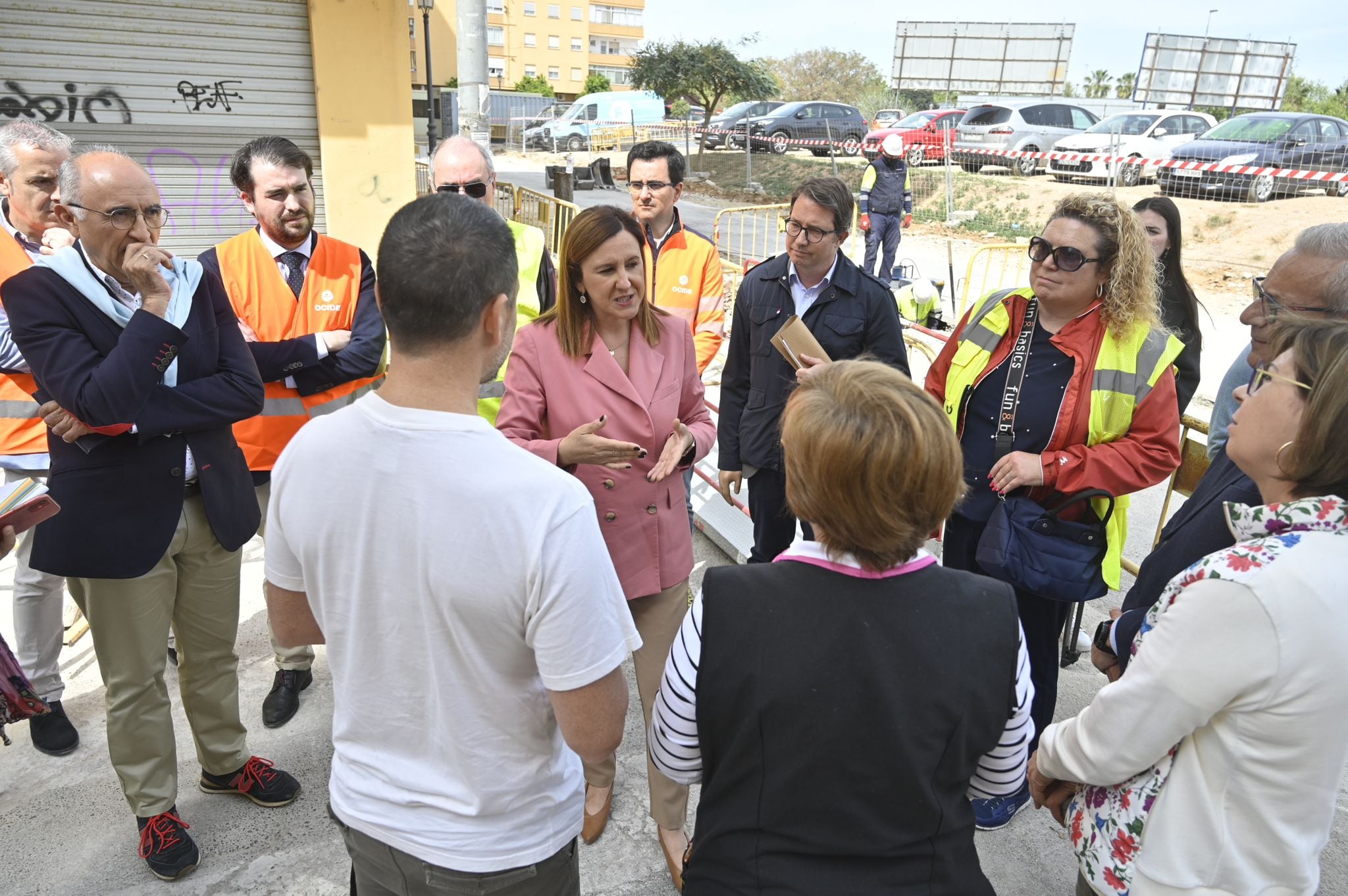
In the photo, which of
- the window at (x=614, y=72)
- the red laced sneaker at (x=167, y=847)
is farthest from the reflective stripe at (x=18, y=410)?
the window at (x=614, y=72)

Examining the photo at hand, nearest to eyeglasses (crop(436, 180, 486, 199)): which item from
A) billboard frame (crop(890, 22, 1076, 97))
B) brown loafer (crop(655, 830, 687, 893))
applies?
brown loafer (crop(655, 830, 687, 893))

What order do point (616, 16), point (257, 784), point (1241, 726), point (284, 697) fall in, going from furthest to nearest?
point (616, 16)
point (284, 697)
point (257, 784)
point (1241, 726)

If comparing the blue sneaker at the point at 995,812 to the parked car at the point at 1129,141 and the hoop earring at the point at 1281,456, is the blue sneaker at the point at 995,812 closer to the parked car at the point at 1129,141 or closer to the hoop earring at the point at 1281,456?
the hoop earring at the point at 1281,456

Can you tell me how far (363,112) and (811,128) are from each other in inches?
884

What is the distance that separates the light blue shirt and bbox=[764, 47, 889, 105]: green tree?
2246 inches

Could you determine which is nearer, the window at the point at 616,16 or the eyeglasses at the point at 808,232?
the eyeglasses at the point at 808,232

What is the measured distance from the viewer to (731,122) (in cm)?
2986

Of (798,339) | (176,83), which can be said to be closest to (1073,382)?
(798,339)

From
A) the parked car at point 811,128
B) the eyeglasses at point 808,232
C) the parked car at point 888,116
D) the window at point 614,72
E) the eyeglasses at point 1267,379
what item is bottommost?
the eyeglasses at point 1267,379

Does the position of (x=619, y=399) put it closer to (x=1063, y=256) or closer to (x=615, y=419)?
(x=615, y=419)

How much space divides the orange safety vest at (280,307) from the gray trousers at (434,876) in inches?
80.0

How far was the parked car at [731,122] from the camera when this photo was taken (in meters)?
29.4

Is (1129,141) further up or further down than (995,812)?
further up

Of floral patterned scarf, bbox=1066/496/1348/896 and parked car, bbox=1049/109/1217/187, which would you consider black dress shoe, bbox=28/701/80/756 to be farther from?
parked car, bbox=1049/109/1217/187
